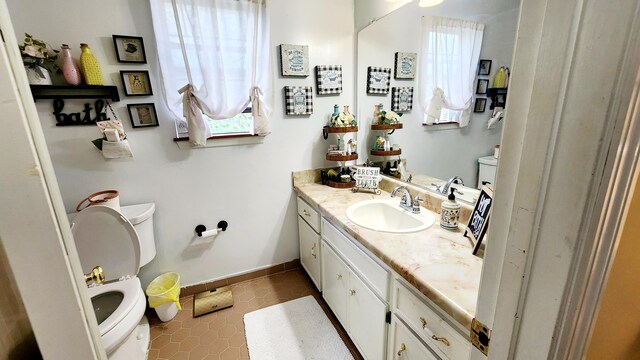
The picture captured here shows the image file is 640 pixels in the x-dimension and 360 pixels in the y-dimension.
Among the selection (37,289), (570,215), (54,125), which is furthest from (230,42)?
(570,215)

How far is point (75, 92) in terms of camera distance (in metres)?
1.38

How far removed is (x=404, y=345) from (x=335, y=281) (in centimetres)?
60

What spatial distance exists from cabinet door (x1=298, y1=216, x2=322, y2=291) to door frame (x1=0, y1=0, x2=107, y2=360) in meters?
1.36

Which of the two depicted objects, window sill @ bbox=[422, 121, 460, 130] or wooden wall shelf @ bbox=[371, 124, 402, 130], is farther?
wooden wall shelf @ bbox=[371, 124, 402, 130]

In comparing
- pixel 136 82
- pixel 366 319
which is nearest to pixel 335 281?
pixel 366 319

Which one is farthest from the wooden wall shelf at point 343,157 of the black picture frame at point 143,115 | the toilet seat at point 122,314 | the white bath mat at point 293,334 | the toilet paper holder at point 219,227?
the toilet seat at point 122,314

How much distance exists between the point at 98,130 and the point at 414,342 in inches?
78.7

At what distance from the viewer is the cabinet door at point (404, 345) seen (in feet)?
2.98

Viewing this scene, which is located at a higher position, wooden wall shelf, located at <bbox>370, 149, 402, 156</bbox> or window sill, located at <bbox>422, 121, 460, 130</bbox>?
window sill, located at <bbox>422, 121, 460, 130</bbox>

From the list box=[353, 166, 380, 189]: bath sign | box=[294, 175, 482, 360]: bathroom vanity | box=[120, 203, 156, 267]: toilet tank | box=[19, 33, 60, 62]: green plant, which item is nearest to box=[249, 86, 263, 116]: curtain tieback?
box=[294, 175, 482, 360]: bathroom vanity

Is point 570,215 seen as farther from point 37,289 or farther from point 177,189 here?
point 177,189

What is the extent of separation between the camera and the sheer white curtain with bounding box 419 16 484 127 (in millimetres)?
1204

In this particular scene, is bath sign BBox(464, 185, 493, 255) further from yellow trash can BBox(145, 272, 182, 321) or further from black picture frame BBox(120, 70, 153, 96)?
black picture frame BBox(120, 70, 153, 96)

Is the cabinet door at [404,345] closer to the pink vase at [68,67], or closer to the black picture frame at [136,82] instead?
the black picture frame at [136,82]
